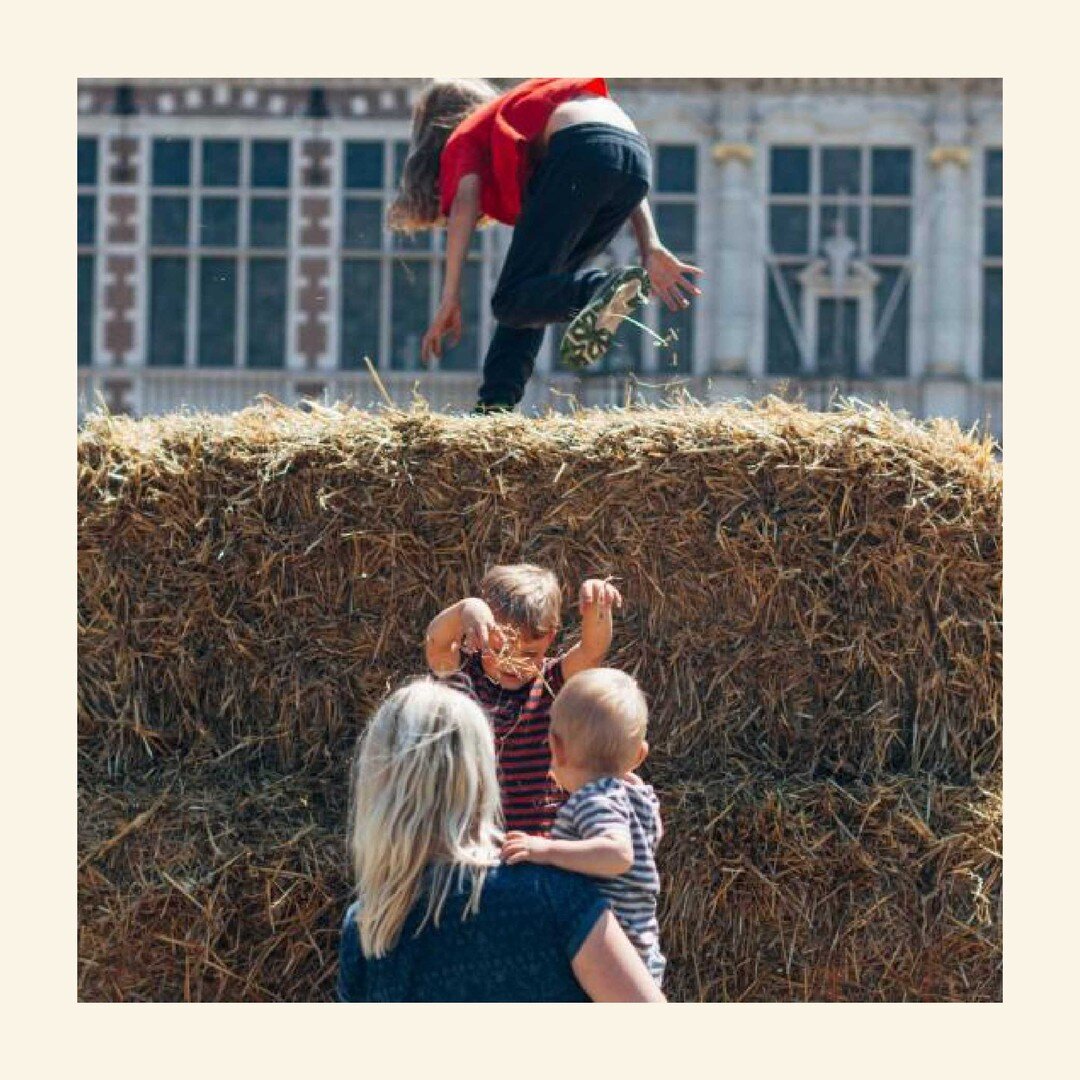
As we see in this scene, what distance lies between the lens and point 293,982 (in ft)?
11.0

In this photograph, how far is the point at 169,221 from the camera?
14.3 m

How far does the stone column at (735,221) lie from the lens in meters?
14.2

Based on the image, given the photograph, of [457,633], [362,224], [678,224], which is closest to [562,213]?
[457,633]

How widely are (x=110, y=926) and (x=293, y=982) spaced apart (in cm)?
35

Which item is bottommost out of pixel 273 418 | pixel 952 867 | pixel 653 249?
pixel 952 867

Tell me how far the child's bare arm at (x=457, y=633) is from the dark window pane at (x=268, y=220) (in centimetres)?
1142

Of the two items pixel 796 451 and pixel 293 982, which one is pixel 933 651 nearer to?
pixel 796 451

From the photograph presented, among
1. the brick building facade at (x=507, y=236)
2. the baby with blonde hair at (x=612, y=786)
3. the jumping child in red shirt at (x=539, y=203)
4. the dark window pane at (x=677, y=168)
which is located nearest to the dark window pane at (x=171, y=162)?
the brick building facade at (x=507, y=236)

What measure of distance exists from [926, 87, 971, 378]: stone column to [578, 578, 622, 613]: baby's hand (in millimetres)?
11424

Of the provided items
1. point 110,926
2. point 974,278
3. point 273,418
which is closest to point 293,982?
point 110,926

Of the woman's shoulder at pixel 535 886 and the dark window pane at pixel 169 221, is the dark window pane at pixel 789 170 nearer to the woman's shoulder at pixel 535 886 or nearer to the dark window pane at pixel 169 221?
the dark window pane at pixel 169 221

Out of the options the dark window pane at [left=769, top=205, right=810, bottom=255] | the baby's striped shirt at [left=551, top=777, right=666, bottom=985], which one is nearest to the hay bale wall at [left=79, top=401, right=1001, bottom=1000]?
the baby's striped shirt at [left=551, top=777, right=666, bottom=985]

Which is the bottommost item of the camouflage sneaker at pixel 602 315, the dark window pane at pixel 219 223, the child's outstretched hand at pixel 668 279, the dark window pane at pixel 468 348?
the camouflage sneaker at pixel 602 315

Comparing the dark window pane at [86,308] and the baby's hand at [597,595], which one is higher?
the dark window pane at [86,308]
